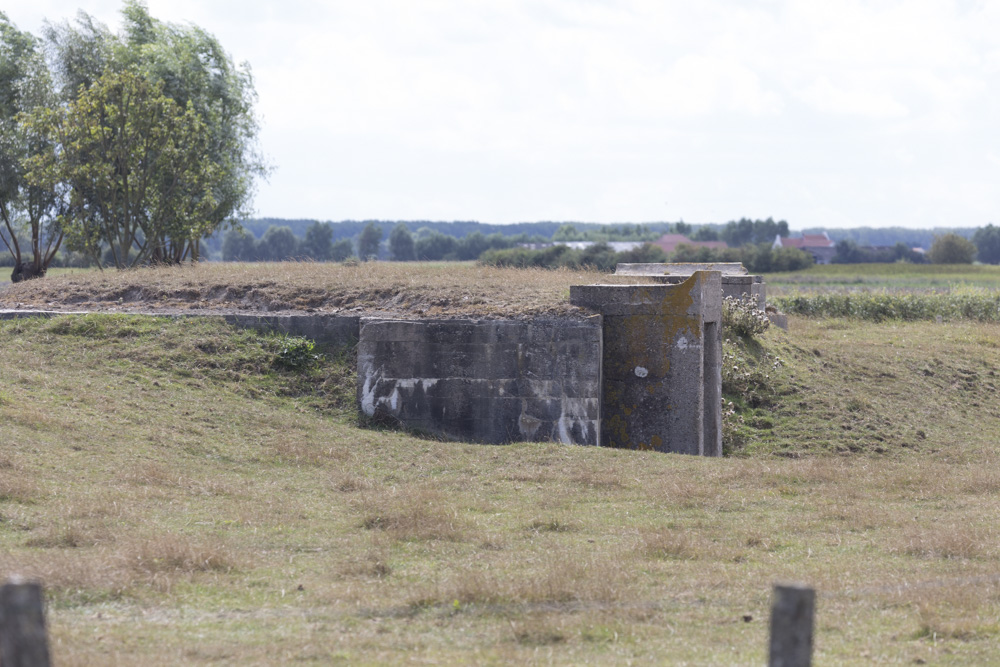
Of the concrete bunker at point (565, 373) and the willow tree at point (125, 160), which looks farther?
the willow tree at point (125, 160)

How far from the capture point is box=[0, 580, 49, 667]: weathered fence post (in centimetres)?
310

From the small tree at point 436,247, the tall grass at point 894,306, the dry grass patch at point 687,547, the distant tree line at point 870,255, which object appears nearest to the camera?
the dry grass patch at point 687,547

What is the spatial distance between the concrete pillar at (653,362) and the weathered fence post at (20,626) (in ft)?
36.3

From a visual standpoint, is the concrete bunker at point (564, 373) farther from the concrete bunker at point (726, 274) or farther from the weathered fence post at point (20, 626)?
the weathered fence post at point (20, 626)

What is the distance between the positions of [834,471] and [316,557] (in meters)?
6.30

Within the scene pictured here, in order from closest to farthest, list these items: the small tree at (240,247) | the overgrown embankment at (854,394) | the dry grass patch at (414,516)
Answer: the dry grass patch at (414,516), the overgrown embankment at (854,394), the small tree at (240,247)

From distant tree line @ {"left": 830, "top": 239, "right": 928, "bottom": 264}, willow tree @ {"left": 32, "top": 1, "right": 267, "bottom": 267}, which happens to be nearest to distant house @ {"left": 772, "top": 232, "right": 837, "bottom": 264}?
distant tree line @ {"left": 830, "top": 239, "right": 928, "bottom": 264}

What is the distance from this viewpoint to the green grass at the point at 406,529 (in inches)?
210

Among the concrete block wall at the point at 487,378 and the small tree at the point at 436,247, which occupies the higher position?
the small tree at the point at 436,247

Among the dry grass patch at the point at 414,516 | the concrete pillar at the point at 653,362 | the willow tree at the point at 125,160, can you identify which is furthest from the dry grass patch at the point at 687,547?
the willow tree at the point at 125,160

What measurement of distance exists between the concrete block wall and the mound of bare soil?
43cm

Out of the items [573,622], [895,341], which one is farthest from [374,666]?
[895,341]

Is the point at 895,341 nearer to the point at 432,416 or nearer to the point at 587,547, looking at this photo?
the point at 432,416

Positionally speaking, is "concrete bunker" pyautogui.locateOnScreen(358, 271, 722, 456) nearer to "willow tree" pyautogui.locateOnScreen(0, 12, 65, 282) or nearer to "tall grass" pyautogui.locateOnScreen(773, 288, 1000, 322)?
"tall grass" pyautogui.locateOnScreen(773, 288, 1000, 322)
